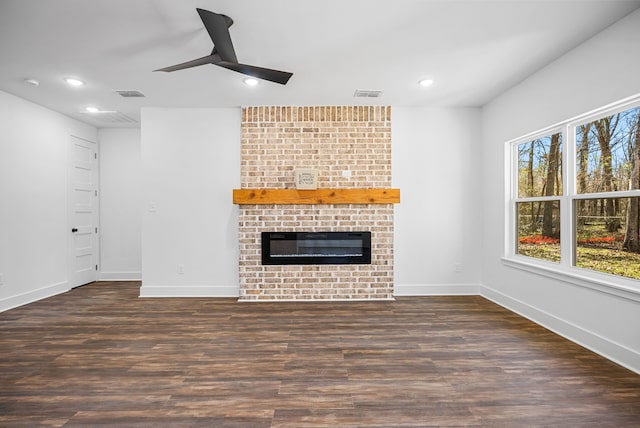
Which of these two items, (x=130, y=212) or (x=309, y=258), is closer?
(x=309, y=258)

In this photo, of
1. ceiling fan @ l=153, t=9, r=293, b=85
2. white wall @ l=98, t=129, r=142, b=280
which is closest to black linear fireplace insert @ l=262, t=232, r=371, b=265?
ceiling fan @ l=153, t=9, r=293, b=85

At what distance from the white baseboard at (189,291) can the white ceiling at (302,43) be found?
92.8 inches

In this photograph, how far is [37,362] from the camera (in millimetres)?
2555

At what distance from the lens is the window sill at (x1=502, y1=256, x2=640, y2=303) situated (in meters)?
2.46

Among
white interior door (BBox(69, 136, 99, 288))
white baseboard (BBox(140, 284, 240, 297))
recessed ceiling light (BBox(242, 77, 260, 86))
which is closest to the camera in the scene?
recessed ceiling light (BBox(242, 77, 260, 86))

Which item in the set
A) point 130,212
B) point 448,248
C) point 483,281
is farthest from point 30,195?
point 483,281

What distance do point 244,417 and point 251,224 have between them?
278 cm

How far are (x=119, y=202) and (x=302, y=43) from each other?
14.3 feet

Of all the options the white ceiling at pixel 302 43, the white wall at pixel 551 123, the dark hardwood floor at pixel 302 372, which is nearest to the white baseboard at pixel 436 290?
the white wall at pixel 551 123

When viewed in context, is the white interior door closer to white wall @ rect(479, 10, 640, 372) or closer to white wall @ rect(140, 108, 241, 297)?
white wall @ rect(140, 108, 241, 297)

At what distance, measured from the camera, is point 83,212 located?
17.3 ft

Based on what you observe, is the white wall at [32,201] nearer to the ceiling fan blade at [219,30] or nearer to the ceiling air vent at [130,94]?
the ceiling air vent at [130,94]

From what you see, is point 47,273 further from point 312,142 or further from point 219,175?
point 312,142

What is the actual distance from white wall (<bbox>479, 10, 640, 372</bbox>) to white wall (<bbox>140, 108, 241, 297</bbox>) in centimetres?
321
